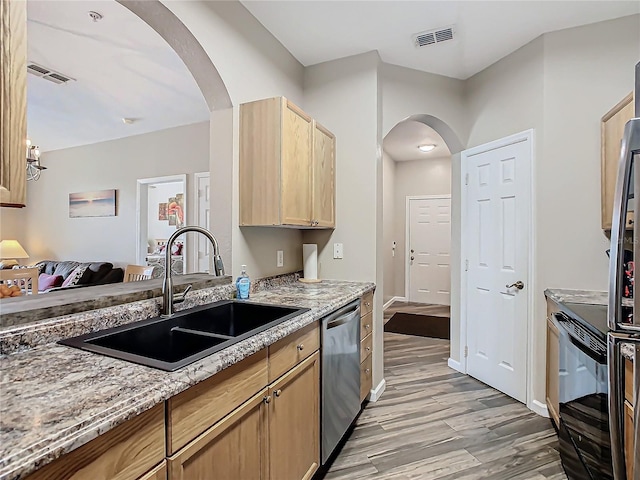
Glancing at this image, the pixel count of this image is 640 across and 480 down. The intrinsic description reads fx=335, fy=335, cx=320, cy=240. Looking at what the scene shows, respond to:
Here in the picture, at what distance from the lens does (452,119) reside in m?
3.16

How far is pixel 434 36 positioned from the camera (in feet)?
8.33

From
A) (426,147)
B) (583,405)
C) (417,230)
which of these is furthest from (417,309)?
(583,405)

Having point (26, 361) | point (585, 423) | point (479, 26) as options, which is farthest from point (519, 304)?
point (26, 361)

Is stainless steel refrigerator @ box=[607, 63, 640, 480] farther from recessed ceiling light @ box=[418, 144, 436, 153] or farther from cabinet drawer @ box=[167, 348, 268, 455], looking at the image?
recessed ceiling light @ box=[418, 144, 436, 153]

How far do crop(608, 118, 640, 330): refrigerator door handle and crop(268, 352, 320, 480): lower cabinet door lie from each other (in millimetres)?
1146

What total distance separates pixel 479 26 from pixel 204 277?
2603mm

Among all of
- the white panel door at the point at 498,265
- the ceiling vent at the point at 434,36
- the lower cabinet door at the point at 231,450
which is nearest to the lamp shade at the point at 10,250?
the lower cabinet door at the point at 231,450

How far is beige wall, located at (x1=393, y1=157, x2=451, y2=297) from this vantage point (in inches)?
246

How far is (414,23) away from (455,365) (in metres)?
2.99

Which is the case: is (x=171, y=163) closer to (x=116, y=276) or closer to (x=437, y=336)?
(x=116, y=276)

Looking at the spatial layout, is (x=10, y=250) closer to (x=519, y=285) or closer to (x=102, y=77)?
(x=102, y=77)

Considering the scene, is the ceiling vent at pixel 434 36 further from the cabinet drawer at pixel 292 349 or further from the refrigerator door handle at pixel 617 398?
the refrigerator door handle at pixel 617 398

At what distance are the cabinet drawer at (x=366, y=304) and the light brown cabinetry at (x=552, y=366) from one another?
1229 millimetres

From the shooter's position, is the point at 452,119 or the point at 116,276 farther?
the point at 116,276
